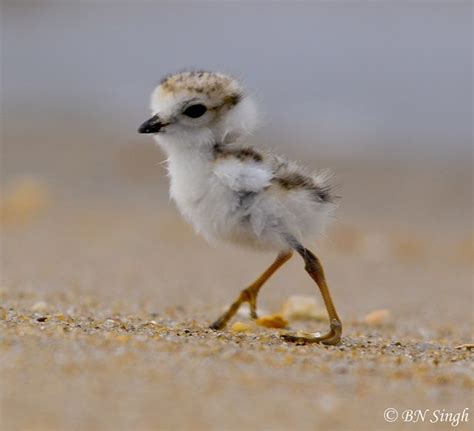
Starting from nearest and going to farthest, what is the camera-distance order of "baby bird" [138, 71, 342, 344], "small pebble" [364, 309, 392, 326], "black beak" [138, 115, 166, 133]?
"baby bird" [138, 71, 342, 344], "black beak" [138, 115, 166, 133], "small pebble" [364, 309, 392, 326]

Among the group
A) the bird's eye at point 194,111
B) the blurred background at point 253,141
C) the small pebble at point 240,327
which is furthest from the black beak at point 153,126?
the small pebble at point 240,327

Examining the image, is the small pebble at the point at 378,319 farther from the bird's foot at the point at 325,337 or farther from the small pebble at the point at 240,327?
the bird's foot at the point at 325,337

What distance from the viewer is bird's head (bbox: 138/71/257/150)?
4.28 m

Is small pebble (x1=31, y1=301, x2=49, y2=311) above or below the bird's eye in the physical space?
below

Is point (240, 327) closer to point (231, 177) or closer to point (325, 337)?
point (325, 337)

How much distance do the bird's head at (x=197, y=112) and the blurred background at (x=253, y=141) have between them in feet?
1.42

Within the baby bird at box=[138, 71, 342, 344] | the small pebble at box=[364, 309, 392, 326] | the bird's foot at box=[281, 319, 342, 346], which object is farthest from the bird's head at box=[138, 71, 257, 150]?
the small pebble at box=[364, 309, 392, 326]

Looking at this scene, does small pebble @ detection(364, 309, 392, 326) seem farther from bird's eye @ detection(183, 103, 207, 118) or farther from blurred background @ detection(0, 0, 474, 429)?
bird's eye @ detection(183, 103, 207, 118)

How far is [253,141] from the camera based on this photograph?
36.3ft

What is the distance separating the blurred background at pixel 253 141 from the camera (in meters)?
7.21

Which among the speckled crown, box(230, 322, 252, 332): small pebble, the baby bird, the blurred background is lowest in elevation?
box(230, 322, 252, 332): small pebble

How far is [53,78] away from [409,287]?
424 inches

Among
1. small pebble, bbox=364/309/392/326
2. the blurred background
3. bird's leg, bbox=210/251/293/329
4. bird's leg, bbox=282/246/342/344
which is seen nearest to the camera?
bird's leg, bbox=282/246/342/344

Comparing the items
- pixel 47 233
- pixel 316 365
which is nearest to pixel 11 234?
pixel 47 233
